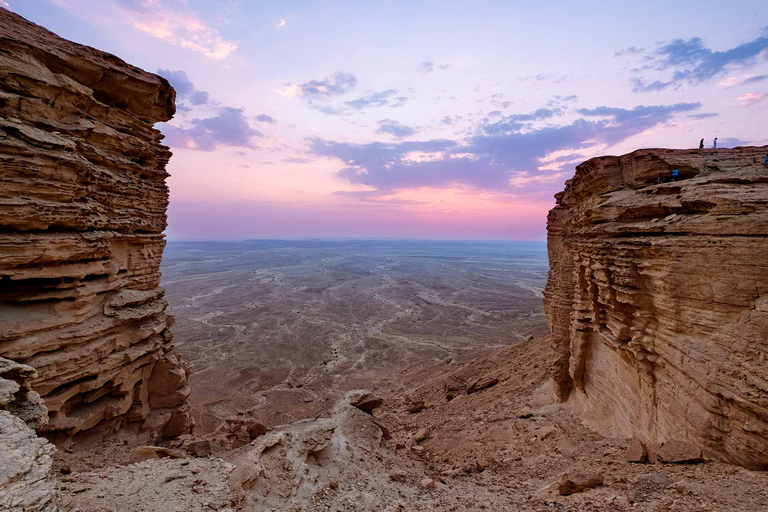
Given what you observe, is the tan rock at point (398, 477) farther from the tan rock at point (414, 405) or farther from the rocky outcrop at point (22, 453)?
the tan rock at point (414, 405)

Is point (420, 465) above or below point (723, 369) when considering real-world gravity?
below

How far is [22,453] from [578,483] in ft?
30.0

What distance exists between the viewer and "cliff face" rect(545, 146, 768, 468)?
6078 mm

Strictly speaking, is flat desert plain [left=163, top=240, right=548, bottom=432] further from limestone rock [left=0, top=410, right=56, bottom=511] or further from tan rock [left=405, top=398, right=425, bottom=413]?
limestone rock [left=0, top=410, right=56, bottom=511]

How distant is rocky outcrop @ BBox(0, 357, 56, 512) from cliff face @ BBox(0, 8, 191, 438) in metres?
3.21

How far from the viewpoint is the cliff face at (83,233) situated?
7.47m

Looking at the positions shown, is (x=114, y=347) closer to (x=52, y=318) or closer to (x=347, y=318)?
(x=52, y=318)

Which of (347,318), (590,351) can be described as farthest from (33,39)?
(347,318)

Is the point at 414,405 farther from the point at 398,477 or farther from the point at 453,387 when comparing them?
the point at 398,477

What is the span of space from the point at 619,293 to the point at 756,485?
4.67 metres

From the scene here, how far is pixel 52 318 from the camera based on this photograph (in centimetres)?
805

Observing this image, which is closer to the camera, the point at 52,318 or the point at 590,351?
the point at 52,318

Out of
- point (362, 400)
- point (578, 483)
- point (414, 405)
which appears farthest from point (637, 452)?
point (414, 405)

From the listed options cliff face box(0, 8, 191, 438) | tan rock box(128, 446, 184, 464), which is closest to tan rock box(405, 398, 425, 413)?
cliff face box(0, 8, 191, 438)
